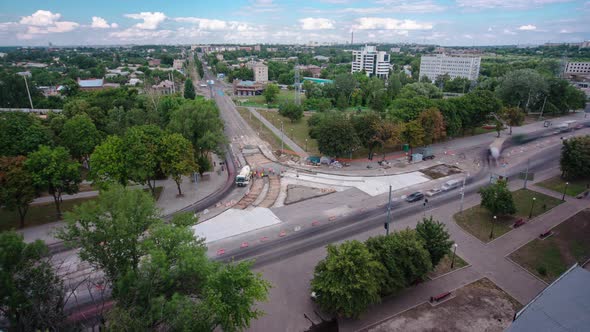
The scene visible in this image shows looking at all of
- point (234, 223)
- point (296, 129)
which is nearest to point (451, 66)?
point (296, 129)

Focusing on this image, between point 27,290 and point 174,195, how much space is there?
2611 centimetres

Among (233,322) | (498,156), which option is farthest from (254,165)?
(498,156)

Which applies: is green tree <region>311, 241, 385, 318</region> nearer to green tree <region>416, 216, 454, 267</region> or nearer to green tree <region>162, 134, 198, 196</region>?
green tree <region>416, 216, 454, 267</region>

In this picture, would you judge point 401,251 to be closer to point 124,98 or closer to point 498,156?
point 498,156

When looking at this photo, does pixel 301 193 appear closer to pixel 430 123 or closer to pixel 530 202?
pixel 530 202

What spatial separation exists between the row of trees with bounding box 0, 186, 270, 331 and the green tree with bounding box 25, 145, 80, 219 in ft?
54.6

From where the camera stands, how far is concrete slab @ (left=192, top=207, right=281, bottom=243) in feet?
112

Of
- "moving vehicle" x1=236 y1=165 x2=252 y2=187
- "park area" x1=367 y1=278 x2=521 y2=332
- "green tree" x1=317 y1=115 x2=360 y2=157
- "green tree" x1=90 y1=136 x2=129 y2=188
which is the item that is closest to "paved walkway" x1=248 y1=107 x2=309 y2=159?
"green tree" x1=317 y1=115 x2=360 y2=157

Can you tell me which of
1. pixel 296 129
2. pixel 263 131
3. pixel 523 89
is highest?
pixel 523 89

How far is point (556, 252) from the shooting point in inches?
1219

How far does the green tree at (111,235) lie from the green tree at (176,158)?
59.4 ft

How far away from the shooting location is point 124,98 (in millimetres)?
76812

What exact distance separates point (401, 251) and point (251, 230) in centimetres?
1675

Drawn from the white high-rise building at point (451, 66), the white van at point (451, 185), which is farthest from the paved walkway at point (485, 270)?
the white high-rise building at point (451, 66)
